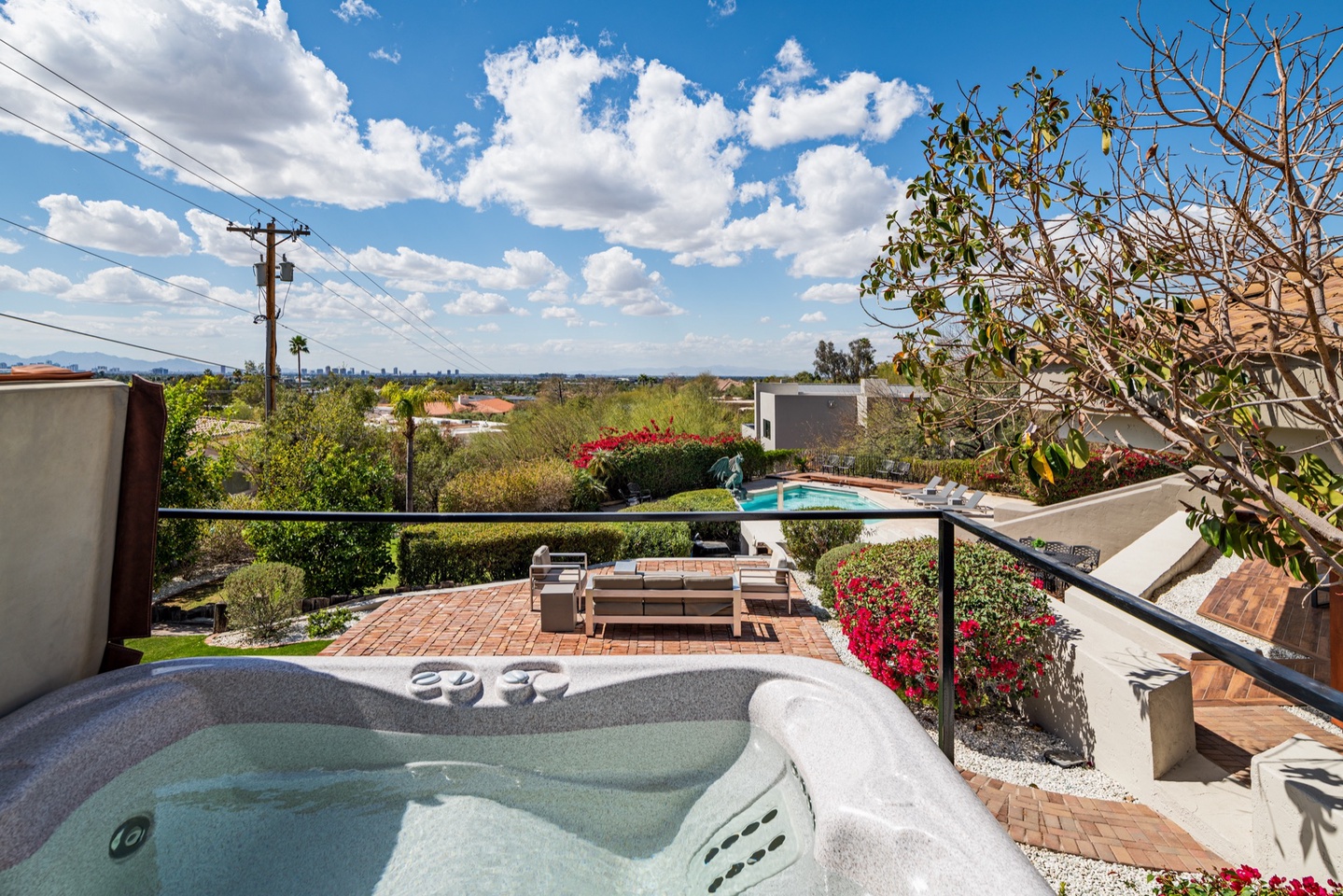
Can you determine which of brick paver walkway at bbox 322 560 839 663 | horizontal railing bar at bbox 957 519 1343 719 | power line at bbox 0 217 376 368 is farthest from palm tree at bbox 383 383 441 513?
horizontal railing bar at bbox 957 519 1343 719

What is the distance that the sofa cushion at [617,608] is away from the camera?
20.3ft

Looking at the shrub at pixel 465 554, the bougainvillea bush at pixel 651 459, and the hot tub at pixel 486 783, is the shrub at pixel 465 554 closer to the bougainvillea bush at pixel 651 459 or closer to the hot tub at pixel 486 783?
the bougainvillea bush at pixel 651 459

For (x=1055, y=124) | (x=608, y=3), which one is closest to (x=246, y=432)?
(x=608, y=3)

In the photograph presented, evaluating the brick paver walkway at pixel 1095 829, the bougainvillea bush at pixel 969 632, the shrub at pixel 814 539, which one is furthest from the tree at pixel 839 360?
the brick paver walkway at pixel 1095 829

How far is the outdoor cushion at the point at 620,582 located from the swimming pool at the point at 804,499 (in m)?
8.74

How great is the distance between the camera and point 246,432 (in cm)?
1319

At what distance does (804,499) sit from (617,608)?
10511 mm

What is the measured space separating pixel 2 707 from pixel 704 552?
9.01 m

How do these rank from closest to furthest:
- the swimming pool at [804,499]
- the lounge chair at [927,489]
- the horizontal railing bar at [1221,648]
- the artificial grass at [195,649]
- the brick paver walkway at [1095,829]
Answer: the horizontal railing bar at [1221,648] → the brick paver walkway at [1095,829] → the artificial grass at [195,649] → the lounge chair at [927,489] → the swimming pool at [804,499]

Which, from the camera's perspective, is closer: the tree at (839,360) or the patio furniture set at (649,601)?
the patio furniture set at (649,601)

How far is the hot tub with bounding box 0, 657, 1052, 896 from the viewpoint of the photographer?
4.87ft

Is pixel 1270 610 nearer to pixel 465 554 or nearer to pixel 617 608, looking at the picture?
pixel 617 608

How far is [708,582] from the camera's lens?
6.21m

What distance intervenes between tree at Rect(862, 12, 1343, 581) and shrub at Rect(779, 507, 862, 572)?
19.1ft
